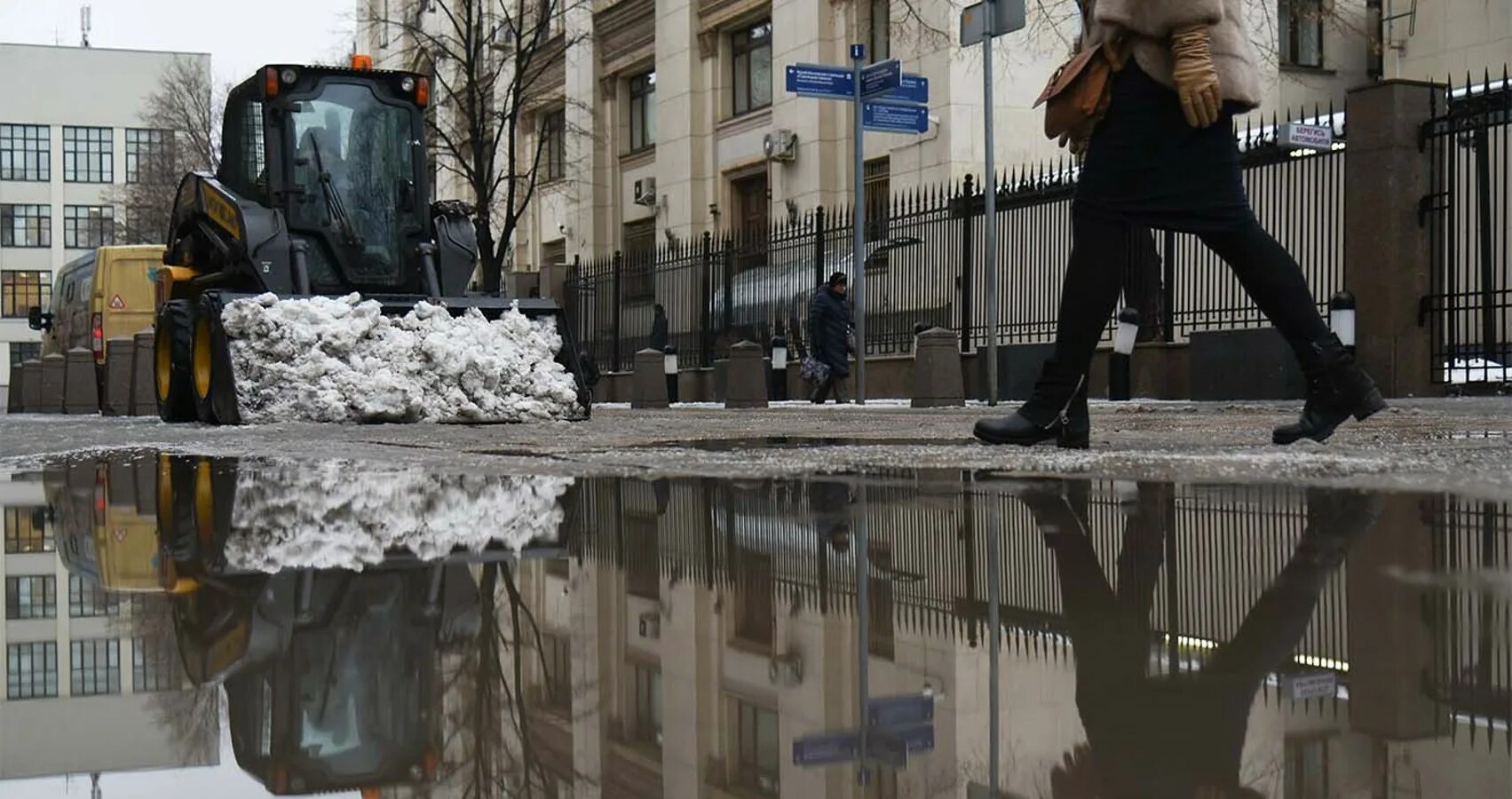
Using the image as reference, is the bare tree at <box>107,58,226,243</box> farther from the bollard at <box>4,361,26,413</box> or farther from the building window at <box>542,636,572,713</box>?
the building window at <box>542,636,572,713</box>

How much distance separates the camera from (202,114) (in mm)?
49375

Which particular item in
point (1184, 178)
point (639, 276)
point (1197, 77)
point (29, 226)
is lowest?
point (1184, 178)

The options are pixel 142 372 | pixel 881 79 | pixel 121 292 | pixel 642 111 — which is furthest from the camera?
pixel 642 111

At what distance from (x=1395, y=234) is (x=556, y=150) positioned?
27.1 m

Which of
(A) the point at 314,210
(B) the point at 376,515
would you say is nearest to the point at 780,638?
(B) the point at 376,515

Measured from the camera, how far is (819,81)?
16234 millimetres

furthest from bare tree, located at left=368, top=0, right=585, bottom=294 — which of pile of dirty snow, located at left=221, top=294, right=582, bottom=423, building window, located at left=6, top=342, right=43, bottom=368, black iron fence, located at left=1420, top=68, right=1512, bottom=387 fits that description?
building window, located at left=6, top=342, right=43, bottom=368

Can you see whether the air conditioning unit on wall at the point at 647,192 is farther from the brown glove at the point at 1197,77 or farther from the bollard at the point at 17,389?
the brown glove at the point at 1197,77

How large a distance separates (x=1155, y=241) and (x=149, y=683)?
1644cm

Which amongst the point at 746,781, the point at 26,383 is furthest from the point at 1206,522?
the point at 26,383

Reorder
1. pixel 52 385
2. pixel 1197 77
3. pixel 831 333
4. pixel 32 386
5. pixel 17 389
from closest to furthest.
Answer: pixel 1197 77
pixel 831 333
pixel 52 385
pixel 32 386
pixel 17 389

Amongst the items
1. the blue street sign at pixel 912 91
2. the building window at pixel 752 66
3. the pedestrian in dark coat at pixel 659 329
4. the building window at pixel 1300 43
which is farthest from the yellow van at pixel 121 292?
the building window at pixel 1300 43

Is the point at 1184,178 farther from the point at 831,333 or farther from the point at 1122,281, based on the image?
the point at 831,333

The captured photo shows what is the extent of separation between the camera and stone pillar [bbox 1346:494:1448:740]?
5.18 feet
